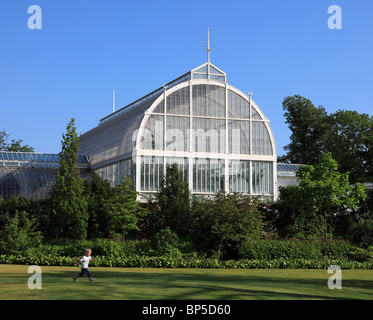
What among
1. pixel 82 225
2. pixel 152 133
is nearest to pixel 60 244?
pixel 82 225

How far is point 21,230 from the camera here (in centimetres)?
3253

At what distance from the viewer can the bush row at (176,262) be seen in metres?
29.9

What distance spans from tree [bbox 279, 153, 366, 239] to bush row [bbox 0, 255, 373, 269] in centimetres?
695

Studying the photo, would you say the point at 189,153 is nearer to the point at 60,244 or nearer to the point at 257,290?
the point at 60,244

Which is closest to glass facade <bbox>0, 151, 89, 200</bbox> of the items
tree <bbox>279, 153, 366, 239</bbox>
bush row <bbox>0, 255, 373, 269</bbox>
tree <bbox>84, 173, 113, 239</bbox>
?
tree <bbox>84, 173, 113, 239</bbox>

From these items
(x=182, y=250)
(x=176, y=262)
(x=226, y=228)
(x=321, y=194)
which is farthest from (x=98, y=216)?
(x=321, y=194)

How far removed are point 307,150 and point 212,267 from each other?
158ft

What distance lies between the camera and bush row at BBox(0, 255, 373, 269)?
1177 inches

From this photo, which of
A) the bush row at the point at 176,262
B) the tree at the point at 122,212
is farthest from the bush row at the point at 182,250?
the tree at the point at 122,212

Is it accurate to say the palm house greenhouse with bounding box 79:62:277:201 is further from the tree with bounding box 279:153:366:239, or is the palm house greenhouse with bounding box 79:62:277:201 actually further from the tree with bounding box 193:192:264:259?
the tree with bounding box 193:192:264:259

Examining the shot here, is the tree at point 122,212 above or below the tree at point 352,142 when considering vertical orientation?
below

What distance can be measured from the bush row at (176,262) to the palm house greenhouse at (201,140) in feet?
45.2

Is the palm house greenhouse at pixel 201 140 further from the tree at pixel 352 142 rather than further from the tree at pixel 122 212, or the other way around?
the tree at pixel 352 142

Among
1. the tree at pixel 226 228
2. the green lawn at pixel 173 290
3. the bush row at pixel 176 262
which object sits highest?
the tree at pixel 226 228
